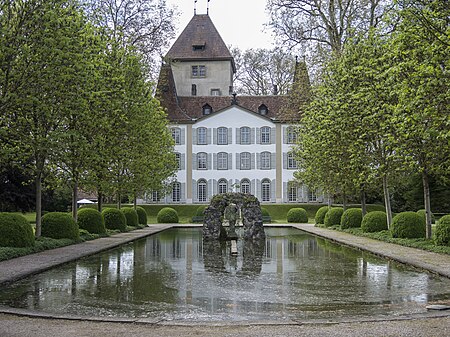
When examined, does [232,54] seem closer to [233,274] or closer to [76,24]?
[76,24]

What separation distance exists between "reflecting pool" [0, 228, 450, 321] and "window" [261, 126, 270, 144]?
1457 inches

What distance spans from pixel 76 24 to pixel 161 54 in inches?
617

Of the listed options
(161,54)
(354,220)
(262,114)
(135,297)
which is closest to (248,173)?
(262,114)

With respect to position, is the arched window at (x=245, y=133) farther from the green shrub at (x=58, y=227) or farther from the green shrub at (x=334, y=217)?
the green shrub at (x=58, y=227)

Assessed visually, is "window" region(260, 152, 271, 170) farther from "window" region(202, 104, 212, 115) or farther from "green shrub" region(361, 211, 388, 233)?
"green shrub" region(361, 211, 388, 233)

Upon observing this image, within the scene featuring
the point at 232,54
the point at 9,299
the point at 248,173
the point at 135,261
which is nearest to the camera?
the point at 9,299

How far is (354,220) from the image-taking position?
2625cm

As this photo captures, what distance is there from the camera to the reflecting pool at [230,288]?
25.1 feet

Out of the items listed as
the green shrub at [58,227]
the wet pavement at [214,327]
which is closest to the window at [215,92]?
the green shrub at [58,227]

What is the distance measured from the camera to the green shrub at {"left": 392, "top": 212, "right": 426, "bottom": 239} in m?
19.0

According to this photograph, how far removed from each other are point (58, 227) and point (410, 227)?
36.3 feet

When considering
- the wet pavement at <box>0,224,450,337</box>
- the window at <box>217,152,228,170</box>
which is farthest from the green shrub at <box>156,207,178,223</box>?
the wet pavement at <box>0,224,450,337</box>

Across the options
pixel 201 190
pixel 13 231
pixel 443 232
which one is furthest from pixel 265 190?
pixel 13 231

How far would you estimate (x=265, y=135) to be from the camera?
5216cm
